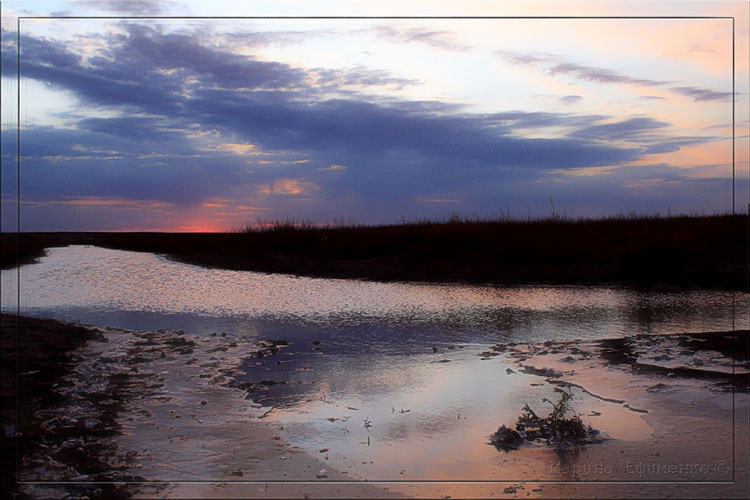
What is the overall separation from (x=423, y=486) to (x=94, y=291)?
42.6 ft

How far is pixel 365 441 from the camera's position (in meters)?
4.55

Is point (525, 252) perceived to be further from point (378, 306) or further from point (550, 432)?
point (550, 432)

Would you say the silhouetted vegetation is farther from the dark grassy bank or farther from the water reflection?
the dark grassy bank

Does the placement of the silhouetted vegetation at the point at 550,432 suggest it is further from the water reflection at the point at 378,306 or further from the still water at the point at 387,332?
the water reflection at the point at 378,306

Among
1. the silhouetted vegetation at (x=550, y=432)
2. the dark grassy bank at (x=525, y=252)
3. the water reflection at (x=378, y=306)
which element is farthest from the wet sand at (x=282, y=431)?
the dark grassy bank at (x=525, y=252)

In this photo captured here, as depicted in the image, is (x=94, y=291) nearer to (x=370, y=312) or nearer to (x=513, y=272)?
(x=370, y=312)

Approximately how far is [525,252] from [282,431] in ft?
44.3

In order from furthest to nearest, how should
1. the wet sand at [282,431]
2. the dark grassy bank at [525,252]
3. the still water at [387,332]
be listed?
the dark grassy bank at [525,252] → the still water at [387,332] → the wet sand at [282,431]

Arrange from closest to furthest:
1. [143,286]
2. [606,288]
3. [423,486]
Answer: [423,486] → [606,288] → [143,286]

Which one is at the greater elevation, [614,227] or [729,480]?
[614,227]

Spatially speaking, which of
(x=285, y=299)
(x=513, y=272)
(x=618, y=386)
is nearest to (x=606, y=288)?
(x=513, y=272)

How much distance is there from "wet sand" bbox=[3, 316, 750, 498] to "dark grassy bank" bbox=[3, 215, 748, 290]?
8103 mm

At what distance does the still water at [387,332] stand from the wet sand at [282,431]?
0.71 feet

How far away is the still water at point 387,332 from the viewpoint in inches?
182
